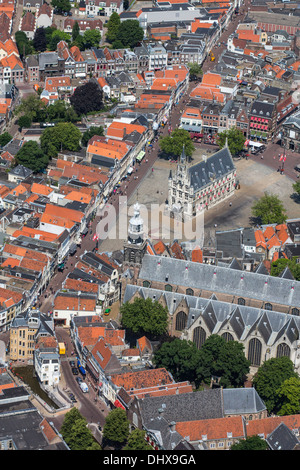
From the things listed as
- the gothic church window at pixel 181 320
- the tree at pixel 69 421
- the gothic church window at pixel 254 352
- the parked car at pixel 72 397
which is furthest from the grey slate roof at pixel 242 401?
the parked car at pixel 72 397

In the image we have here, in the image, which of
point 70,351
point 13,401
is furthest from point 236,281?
point 13,401

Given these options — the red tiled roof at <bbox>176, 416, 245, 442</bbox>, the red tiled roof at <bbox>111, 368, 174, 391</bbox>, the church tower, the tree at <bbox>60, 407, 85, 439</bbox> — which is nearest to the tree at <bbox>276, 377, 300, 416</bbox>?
the red tiled roof at <bbox>176, 416, 245, 442</bbox>

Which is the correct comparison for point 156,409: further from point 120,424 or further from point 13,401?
point 13,401

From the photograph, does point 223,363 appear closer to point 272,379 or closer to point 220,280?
point 272,379

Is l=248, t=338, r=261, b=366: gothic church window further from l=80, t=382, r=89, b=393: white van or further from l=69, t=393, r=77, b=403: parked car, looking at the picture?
l=69, t=393, r=77, b=403: parked car

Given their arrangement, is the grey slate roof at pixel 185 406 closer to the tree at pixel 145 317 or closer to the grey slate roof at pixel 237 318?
the grey slate roof at pixel 237 318
